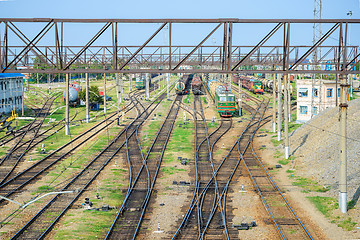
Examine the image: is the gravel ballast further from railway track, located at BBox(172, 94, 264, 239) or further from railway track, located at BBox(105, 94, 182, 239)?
railway track, located at BBox(105, 94, 182, 239)

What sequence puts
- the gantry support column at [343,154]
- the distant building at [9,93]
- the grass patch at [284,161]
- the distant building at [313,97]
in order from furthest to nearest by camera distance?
the distant building at [9,93] < the distant building at [313,97] < the grass patch at [284,161] < the gantry support column at [343,154]

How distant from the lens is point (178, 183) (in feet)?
91.5

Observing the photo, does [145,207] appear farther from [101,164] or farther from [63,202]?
[101,164]

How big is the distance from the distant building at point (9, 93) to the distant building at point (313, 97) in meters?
35.8

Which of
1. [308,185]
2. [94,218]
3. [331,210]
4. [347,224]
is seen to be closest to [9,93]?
[94,218]

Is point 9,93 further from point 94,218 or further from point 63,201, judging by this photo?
point 94,218

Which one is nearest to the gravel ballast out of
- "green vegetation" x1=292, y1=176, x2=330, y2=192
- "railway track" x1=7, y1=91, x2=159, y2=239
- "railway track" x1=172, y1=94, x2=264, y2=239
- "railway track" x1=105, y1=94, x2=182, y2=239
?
"green vegetation" x1=292, y1=176, x2=330, y2=192

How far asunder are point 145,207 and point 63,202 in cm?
467

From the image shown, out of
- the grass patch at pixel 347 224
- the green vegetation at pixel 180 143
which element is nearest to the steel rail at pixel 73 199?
the green vegetation at pixel 180 143

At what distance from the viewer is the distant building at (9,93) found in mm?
59922

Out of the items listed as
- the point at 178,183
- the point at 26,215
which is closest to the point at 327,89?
the point at 178,183

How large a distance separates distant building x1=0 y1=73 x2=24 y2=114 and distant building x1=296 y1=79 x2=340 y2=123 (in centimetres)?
3582

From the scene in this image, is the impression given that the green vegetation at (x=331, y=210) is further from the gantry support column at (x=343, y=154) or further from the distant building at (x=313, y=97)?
the distant building at (x=313, y=97)

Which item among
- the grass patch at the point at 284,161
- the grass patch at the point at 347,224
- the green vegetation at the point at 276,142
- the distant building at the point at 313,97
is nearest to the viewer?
the grass patch at the point at 347,224
